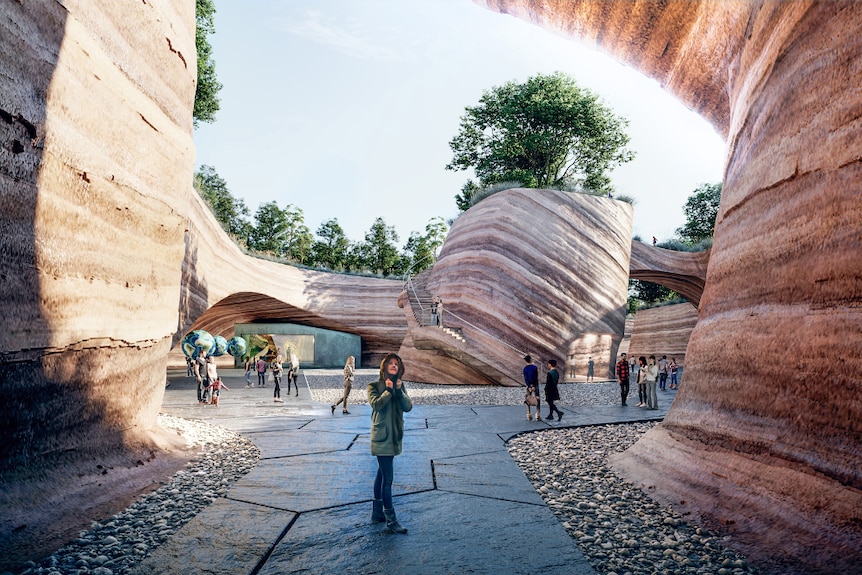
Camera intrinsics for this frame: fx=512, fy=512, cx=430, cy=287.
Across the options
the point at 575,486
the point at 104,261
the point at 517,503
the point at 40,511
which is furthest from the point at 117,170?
the point at 575,486

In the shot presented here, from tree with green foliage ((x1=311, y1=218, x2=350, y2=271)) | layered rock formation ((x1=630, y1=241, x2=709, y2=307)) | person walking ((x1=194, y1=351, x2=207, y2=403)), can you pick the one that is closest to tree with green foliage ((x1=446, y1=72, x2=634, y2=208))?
layered rock formation ((x1=630, y1=241, x2=709, y2=307))

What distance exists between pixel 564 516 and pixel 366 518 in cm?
160

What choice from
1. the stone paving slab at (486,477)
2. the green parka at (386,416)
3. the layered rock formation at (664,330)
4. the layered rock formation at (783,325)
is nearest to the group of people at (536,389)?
the stone paving slab at (486,477)

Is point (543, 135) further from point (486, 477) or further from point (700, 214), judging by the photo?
point (486, 477)

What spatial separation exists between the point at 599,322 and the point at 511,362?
453 cm

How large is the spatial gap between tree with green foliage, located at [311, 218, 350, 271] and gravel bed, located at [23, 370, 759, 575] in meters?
35.9

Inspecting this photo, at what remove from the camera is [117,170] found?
17.4 ft

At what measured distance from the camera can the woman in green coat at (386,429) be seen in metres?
3.84

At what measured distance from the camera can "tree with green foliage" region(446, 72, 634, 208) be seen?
103ft

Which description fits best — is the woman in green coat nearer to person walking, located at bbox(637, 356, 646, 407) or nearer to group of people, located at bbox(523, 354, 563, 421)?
group of people, located at bbox(523, 354, 563, 421)

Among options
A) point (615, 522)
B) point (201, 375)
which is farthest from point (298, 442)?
point (201, 375)

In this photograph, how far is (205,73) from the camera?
23859mm

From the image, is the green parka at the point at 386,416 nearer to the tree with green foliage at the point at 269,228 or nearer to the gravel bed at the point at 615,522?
the gravel bed at the point at 615,522

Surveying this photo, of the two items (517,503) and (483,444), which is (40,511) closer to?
(517,503)
